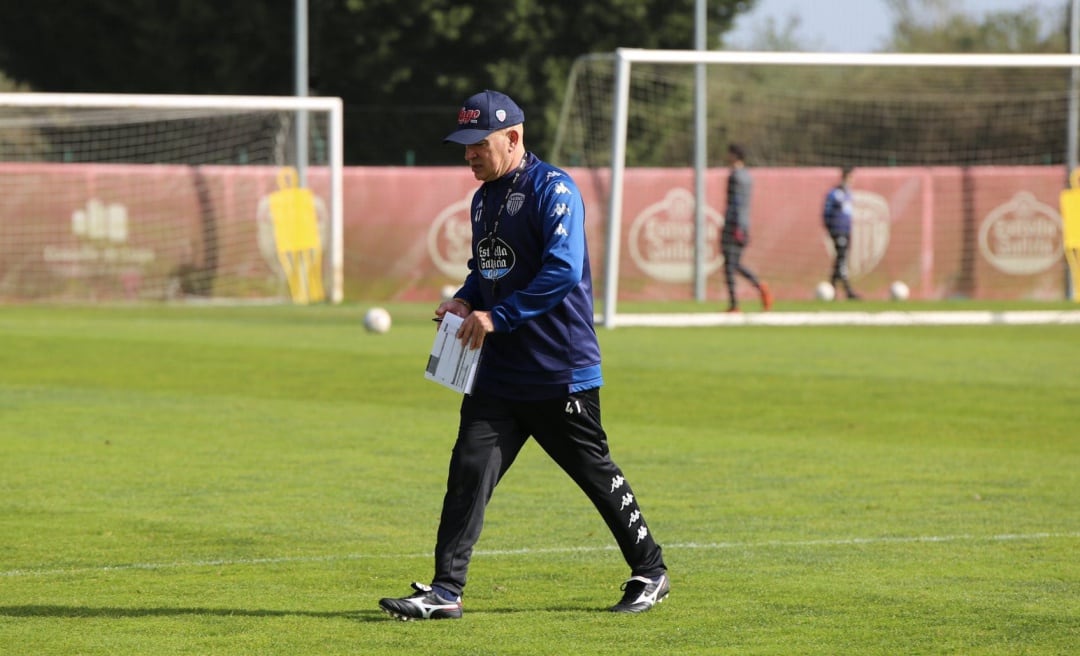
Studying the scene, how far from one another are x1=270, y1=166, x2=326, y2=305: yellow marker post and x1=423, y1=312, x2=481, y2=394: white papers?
20.9 metres

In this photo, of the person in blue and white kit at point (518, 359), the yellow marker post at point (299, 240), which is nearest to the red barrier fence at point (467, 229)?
the yellow marker post at point (299, 240)

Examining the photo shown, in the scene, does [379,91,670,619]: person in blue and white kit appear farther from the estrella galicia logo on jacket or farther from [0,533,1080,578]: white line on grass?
[0,533,1080,578]: white line on grass

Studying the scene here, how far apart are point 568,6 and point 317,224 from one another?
38.8 feet

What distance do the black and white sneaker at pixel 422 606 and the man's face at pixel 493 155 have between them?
1.48 meters

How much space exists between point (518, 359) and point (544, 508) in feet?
9.51

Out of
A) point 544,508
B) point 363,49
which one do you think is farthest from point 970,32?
point 544,508

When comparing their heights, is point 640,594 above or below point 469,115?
below

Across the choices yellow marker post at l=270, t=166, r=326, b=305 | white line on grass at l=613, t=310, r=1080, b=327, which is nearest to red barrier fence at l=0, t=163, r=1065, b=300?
yellow marker post at l=270, t=166, r=326, b=305

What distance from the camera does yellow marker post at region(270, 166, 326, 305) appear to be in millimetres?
27188

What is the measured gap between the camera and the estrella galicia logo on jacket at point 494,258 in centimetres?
645

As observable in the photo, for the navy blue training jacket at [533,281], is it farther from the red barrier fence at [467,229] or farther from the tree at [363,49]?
the tree at [363,49]

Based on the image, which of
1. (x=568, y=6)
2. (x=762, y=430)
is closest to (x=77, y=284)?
(x=568, y=6)

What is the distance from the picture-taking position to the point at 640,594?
6.54m

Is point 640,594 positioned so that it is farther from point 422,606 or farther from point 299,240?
Result: point 299,240
